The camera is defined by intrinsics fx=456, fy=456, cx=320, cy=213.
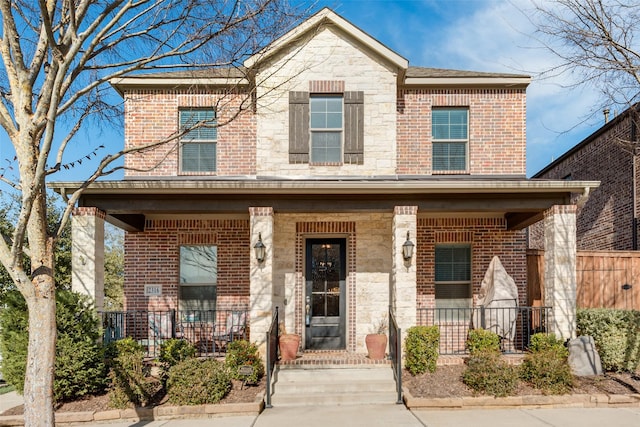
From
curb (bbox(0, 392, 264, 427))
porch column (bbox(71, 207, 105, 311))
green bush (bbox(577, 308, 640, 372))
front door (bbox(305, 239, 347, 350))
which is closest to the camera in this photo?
curb (bbox(0, 392, 264, 427))

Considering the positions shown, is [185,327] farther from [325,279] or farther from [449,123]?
[449,123]

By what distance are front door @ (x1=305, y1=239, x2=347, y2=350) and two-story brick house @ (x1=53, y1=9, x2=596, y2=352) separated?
0.02 meters

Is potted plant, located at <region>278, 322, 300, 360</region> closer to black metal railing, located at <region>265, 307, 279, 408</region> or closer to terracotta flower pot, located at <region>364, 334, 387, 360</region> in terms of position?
black metal railing, located at <region>265, 307, 279, 408</region>

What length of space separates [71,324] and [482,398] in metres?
6.17

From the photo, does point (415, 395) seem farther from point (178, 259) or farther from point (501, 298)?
point (178, 259)

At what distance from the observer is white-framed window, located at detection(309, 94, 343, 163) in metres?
9.57

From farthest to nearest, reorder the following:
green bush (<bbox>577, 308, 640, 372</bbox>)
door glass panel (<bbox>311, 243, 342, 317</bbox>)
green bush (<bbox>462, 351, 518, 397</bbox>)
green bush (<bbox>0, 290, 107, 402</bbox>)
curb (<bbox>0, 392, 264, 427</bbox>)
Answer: door glass panel (<bbox>311, 243, 342, 317</bbox>) < green bush (<bbox>577, 308, 640, 372</bbox>) < green bush (<bbox>462, 351, 518, 397</bbox>) < green bush (<bbox>0, 290, 107, 402</bbox>) < curb (<bbox>0, 392, 264, 427</bbox>)

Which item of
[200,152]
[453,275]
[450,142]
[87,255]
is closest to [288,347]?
[87,255]

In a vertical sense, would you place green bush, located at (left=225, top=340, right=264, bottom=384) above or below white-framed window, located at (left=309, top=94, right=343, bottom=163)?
below

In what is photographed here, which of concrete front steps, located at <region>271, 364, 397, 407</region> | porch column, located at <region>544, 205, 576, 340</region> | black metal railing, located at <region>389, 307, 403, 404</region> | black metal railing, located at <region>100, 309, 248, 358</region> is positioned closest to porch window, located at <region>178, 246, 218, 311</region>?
black metal railing, located at <region>100, 309, 248, 358</region>

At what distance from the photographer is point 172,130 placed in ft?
33.1

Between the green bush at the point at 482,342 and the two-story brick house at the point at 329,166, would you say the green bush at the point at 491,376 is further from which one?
the two-story brick house at the point at 329,166

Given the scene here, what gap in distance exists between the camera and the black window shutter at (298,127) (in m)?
9.41

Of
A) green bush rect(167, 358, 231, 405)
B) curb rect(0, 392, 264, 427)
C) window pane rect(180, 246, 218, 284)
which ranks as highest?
window pane rect(180, 246, 218, 284)
